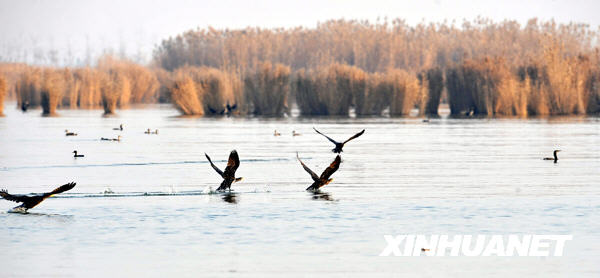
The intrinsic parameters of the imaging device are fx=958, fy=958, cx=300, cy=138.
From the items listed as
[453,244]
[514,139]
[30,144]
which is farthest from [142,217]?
[514,139]

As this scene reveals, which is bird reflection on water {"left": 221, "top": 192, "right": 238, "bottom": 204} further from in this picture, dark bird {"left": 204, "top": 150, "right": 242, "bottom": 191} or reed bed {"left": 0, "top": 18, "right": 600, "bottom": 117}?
reed bed {"left": 0, "top": 18, "right": 600, "bottom": 117}

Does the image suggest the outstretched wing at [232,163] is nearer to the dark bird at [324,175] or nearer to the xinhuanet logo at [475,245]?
the dark bird at [324,175]

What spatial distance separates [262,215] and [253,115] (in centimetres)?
3100

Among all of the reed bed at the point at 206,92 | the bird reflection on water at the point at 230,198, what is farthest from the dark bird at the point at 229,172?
the reed bed at the point at 206,92

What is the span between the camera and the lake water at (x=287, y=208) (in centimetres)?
838

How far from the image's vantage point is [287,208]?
464 inches

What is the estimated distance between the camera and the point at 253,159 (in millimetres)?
19016

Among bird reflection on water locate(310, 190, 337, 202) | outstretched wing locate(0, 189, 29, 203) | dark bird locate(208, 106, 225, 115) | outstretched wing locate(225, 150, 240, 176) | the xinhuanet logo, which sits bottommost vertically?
the xinhuanet logo

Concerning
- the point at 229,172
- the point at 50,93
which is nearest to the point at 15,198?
the point at 229,172

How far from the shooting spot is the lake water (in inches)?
330

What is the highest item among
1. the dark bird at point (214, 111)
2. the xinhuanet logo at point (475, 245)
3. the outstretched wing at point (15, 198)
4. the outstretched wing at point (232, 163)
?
the outstretched wing at point (232, 163)

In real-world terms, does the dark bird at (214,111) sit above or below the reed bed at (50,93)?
below

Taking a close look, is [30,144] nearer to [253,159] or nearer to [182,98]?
[253,159]

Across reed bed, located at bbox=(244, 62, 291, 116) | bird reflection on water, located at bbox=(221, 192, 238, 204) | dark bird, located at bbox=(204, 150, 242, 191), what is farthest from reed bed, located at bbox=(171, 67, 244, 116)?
bird reflection on water, located at bbox=(221, 192, 238, 204)
